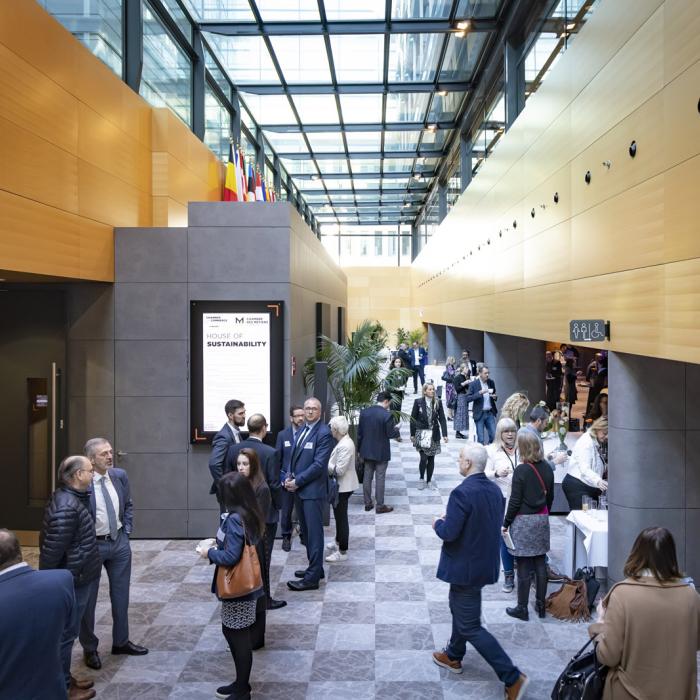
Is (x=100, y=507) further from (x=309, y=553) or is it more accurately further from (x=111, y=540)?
(x=309, y=553)

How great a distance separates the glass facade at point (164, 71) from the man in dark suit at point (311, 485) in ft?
21.0

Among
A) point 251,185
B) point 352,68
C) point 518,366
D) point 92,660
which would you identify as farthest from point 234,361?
point 352,68

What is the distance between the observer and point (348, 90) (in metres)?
16.7

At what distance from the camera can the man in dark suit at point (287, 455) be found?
22.9 feet

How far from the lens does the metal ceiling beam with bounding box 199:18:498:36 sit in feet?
43.2

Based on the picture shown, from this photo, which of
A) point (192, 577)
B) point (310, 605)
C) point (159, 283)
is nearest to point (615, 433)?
point (310, 605)

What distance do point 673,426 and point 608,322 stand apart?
1.09 meters

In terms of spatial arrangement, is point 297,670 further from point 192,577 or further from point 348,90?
point 348,90

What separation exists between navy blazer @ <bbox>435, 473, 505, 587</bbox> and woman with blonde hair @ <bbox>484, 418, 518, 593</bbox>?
204 cm

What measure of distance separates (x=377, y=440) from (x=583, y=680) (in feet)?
19.7

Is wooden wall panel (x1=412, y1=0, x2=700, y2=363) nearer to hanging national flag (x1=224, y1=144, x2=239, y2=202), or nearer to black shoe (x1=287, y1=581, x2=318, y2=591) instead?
black shoe (x1=287, y1=581, x2=318, y2=591)

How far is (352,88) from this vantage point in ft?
54.7

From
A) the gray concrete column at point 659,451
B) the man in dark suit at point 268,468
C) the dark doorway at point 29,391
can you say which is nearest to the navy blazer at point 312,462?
the man in dark suit at point 268,468

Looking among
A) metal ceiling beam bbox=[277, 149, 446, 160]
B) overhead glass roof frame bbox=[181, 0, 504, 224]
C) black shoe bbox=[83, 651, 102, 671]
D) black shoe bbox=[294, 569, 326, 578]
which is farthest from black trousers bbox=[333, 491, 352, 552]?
metal ceiling beam bbox=[277, 149, 446, 160]
